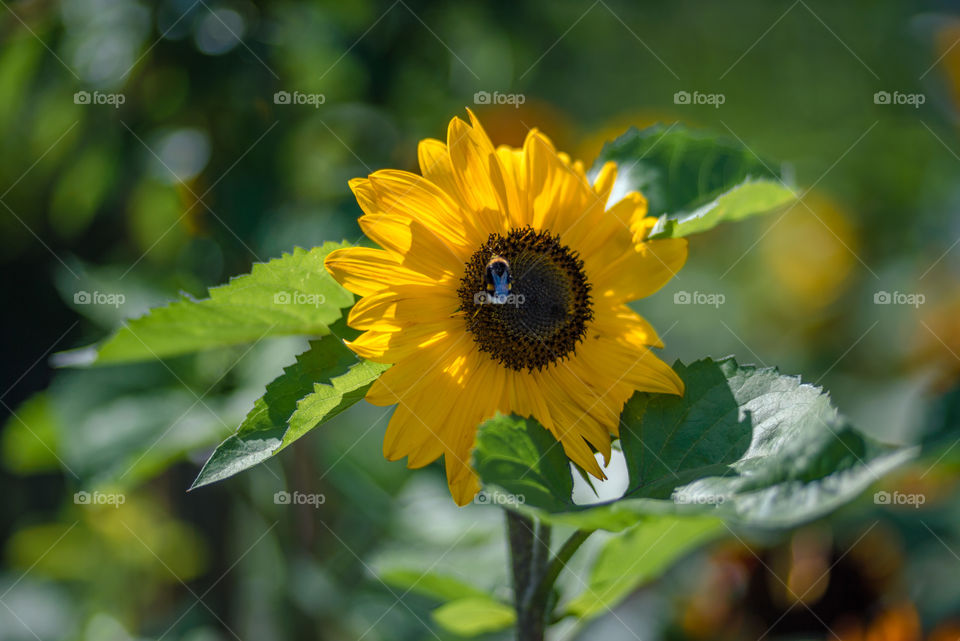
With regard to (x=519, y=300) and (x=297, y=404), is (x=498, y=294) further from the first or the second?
(x=297, y=404)

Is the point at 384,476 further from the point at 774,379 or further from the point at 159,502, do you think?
the point at 774,379

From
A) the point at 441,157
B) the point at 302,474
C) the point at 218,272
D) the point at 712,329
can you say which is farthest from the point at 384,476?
the point at 712,329

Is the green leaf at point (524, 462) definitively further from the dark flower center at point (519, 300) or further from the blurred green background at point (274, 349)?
the blurred green background at point (274, 349)

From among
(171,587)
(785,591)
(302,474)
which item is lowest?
(171,587)

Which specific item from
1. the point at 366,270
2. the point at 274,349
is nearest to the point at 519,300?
the point at 366,270

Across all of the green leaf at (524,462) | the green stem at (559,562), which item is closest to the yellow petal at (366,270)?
the green leaf at (524,462)

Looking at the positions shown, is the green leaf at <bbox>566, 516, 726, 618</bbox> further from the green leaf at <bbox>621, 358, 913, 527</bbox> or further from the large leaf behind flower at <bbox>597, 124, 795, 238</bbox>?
the large leaf behind flower at <bbox>597, 124, 795, 238</bbox>
